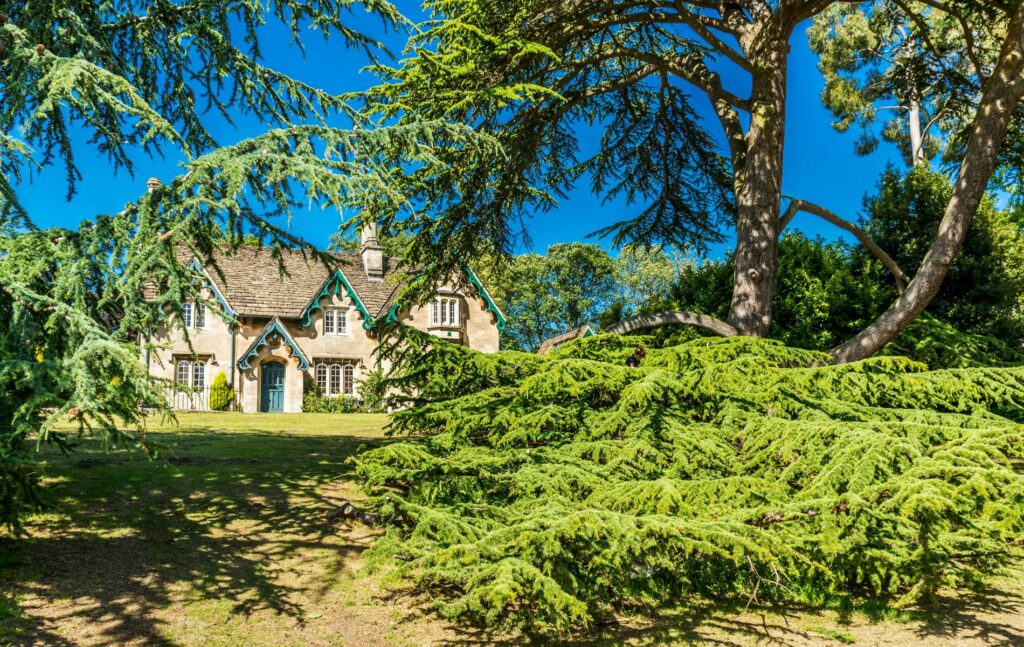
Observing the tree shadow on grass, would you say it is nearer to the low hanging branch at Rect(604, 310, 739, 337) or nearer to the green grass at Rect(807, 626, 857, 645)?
the green grass at Rect(807, 626, 857, 645)

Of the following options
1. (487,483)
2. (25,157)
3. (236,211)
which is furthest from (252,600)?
(25,157)

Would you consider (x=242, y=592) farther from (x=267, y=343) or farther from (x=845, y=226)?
(x=267, y=343)

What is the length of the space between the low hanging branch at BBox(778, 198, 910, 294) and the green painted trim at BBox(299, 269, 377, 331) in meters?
23.3

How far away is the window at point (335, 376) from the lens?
32219 mm

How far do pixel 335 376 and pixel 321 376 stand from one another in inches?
26.8

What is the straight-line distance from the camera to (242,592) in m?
5.93

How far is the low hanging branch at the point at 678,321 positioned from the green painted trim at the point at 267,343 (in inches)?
923

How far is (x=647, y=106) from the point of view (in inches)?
542

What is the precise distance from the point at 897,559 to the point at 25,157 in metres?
8.25

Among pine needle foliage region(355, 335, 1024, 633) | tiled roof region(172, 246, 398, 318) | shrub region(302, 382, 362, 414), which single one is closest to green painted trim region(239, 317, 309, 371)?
tiled roof region(172, 246, 398, 318)

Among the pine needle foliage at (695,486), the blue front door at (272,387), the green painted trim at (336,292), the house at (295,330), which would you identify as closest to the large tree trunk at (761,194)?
the pine needle foliage at (695,486)

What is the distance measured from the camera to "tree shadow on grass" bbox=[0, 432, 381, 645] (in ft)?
17.9

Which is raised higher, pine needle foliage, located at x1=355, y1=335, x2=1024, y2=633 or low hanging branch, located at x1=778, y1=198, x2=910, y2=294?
low hanging branch, located at x1=778, y1=198, x2=910, y2=294

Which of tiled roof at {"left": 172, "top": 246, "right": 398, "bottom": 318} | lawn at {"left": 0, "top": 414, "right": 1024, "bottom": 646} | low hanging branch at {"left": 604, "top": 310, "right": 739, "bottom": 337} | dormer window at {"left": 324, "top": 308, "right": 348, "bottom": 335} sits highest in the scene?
Result: tiled roof at {"left": 172, "top": 246, "right": 398, "bottom": 318}
